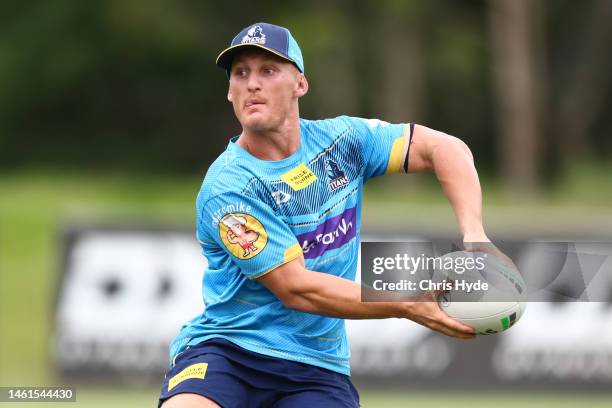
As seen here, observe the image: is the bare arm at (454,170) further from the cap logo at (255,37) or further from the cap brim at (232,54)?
the cap logo at (255,37)

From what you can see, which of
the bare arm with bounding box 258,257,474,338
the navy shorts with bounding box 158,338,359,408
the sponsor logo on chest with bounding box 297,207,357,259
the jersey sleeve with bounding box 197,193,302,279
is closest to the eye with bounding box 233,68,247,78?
the jersey sleeve with bounding box 197,193,302,279

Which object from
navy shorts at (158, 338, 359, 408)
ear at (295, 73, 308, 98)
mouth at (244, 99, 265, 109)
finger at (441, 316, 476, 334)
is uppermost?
ear at (295, 73, 308, 98)

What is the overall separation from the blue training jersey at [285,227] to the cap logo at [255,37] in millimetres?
515

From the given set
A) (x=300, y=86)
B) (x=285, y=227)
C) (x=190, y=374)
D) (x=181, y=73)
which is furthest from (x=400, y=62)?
(x=190, y=374)

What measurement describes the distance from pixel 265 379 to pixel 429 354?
6.67m

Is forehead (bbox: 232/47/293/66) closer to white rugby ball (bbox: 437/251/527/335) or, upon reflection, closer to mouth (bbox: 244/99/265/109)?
mouth (bbox: 244/99/265/109)

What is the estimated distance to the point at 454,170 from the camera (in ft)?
19.3

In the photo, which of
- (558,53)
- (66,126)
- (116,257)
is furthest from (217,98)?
(116,257)

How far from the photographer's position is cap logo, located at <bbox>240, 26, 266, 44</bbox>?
5723 mm

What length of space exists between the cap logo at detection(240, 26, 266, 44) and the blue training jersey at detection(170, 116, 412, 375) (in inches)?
20.3

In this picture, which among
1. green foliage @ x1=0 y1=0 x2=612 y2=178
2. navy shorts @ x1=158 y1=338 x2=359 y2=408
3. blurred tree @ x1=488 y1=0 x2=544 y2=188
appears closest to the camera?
navy shorts @ x1=158 y1=338 x2=359 y2=408

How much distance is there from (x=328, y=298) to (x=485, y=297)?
0.71m

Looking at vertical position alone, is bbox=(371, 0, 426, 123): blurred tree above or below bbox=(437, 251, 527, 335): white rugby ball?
above

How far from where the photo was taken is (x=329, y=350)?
603cm
